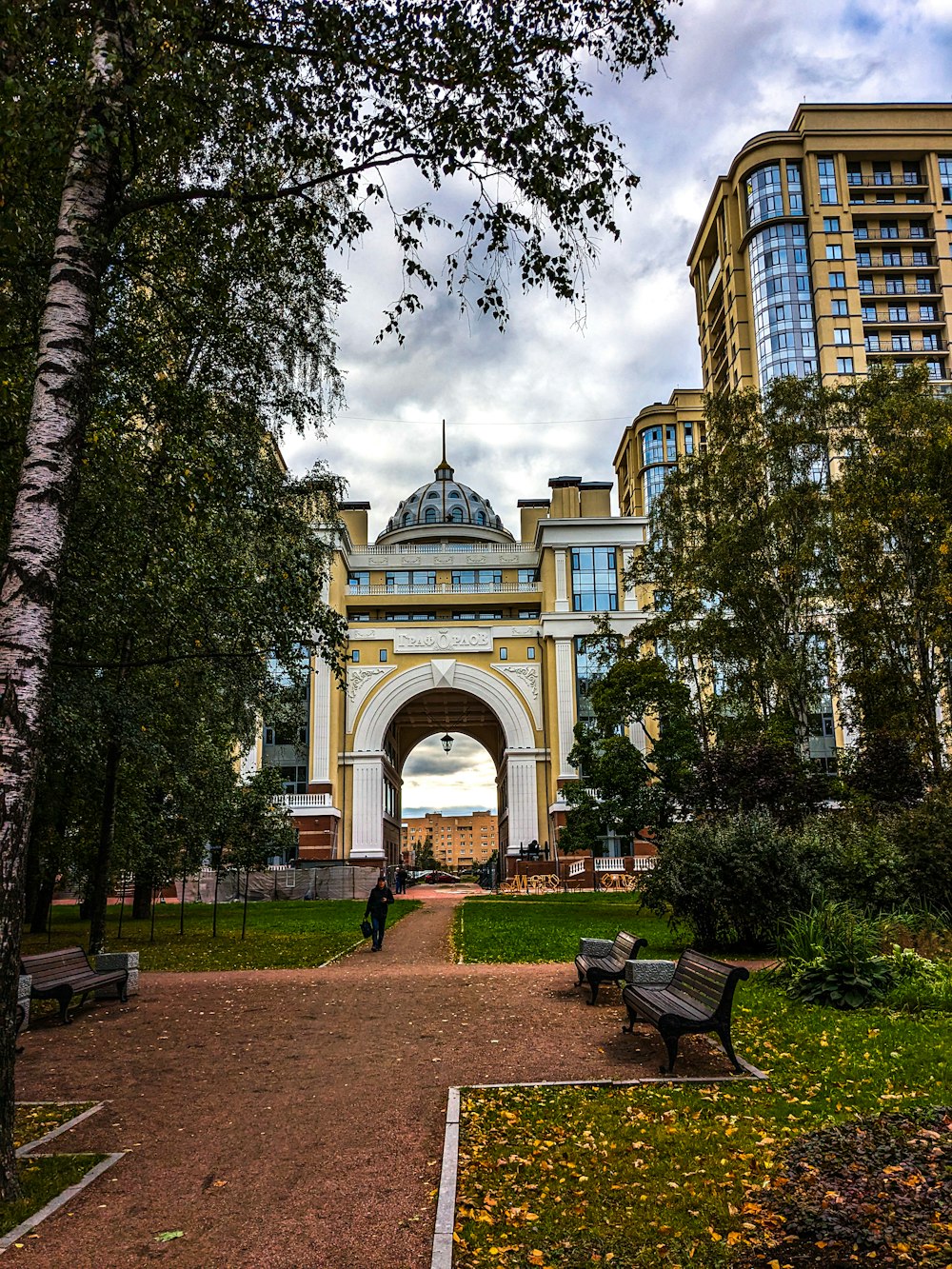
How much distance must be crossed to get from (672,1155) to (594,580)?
1904 inches

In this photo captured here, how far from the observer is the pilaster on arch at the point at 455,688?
52469 millimetres

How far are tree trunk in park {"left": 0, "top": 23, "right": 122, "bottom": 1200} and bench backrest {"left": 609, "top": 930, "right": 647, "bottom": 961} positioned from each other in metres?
Result: 7.04

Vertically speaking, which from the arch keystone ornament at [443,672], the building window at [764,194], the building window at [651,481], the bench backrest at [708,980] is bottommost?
the bench backrest at [708,980]

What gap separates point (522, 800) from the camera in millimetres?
51094

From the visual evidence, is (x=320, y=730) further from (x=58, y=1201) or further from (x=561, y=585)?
(x=58, y=1201)

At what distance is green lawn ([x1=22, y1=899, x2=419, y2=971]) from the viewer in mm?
16672

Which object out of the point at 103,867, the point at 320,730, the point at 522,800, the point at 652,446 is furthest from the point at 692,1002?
the point at 652,446

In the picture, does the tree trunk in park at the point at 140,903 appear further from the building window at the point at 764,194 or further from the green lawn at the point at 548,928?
the building window at the point at 764,194

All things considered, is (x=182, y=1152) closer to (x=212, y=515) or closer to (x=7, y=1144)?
(x=7, y=1144)

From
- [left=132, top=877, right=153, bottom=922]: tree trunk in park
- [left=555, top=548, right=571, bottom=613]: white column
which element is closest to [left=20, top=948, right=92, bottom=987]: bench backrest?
[left=132, top=877, right=153, bottom=922]: tree trunk in park

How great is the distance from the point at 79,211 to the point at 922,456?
2268 centimetres

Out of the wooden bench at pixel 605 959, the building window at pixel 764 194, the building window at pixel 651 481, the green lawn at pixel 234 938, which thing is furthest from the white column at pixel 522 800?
the building window at pixel 764 194

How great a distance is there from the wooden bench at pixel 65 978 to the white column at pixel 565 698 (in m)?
39.6

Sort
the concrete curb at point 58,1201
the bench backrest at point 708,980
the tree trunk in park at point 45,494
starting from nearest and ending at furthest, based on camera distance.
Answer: the concrete curb at point 58,1201
the tree trunk in park at point 45,494
the bench backrest at point 708,980
